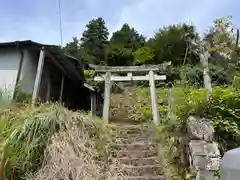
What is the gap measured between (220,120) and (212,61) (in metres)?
14.2

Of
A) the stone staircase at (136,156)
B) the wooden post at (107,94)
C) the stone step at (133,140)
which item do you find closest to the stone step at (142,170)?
the stone staircase at (136,156)

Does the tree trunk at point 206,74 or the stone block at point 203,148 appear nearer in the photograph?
the stone block at point 203,148

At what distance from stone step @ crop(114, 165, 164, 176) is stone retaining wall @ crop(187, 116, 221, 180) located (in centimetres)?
96

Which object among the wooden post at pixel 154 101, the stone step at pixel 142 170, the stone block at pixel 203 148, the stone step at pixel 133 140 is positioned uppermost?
the wooden post at pixel 154 101

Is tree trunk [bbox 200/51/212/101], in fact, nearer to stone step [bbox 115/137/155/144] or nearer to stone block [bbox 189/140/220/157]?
stone block [bbox 189/140/220/157]

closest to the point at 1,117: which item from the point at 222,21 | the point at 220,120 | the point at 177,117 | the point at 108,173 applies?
the point at 108,173

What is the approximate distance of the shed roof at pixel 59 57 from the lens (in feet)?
31.1

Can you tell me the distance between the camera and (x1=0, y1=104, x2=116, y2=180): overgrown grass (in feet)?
18.0

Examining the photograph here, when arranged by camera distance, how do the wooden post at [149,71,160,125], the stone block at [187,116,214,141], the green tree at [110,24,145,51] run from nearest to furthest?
the stone block at [187,116,214,141] < the wooden post at [149,71,160,125] < the green tree at [110,24,145,51]

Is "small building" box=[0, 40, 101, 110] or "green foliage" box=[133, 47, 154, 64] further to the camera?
"green foliage" box=[133, 47, 154, 64]

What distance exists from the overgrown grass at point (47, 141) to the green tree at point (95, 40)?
1695 cm

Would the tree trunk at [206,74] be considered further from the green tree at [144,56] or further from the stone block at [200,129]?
the green tree at [144,56]

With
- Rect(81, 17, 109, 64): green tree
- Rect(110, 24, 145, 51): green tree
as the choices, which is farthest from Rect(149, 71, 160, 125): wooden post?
Rect(110, 24, 145, 51): green tree

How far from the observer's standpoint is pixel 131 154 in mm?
6848
